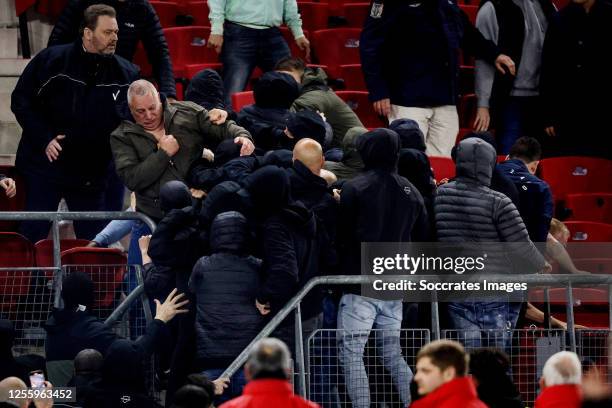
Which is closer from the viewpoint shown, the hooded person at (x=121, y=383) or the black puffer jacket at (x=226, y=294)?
the hooded person at (x=121, y=383)

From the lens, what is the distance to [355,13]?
655 inches

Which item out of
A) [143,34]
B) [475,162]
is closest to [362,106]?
[143,34]

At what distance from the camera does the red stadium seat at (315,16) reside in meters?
16.5

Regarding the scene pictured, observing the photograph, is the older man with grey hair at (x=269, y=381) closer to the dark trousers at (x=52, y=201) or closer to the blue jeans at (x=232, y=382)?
the blue jeans at (x=232, y=382)

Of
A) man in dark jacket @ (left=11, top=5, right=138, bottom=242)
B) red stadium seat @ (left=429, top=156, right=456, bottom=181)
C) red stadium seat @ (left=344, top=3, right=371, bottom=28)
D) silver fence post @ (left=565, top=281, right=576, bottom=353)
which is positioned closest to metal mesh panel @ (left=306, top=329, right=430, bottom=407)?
silver fence post @ (left=565, top=281, right=576, bottom=353)

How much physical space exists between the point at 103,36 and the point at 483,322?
11.7ft

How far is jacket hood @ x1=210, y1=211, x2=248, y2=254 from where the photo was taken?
10.7 m

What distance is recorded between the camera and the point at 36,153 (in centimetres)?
1291

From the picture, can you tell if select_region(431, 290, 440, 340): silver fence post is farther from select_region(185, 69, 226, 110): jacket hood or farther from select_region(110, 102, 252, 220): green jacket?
select_region(185, 69, 226, 110): jacket hood

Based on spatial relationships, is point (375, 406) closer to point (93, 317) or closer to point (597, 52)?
point (93, 317)

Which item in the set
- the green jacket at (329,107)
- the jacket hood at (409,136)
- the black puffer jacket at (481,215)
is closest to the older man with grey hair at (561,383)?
the black puffer jacket at (481,215)

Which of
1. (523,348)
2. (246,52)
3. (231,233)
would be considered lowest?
(523,348)

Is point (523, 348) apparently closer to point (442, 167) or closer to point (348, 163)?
point (348, 163)

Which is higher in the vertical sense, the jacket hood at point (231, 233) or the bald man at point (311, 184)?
the bald man at point (311, 184)
